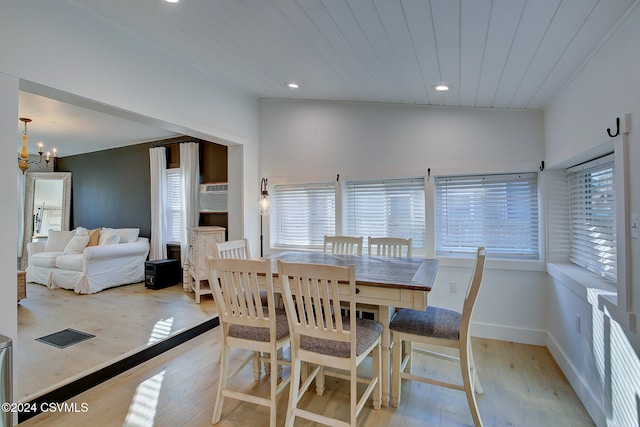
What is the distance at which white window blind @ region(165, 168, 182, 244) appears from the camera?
17.8 feet

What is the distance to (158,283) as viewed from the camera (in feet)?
16.1

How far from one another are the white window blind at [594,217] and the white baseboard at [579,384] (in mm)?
731

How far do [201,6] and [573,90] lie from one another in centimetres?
266

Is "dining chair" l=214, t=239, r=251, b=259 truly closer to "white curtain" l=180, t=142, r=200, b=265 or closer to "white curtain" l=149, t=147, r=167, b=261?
"white curtain" l=180, t=142, r=200, b=265

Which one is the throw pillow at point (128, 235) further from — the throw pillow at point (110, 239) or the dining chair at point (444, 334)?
the dining chair at point (444, 334)

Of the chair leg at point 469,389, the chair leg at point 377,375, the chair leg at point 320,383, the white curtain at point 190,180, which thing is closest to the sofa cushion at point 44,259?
the white curtain at point 190,180

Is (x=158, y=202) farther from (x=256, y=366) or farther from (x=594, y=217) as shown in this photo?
(x=594, y=217)

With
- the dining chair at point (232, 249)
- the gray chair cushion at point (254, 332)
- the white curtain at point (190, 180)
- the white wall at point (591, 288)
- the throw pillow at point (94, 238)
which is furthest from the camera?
the throw pillow at point (94, 238)

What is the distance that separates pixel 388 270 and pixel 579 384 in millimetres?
1506

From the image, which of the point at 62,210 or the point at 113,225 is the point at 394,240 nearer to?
the point at 113,225

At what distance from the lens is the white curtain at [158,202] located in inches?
212

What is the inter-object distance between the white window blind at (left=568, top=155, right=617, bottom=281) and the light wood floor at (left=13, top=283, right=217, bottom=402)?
371cm

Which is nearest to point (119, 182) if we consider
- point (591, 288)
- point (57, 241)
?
point (57, 241)

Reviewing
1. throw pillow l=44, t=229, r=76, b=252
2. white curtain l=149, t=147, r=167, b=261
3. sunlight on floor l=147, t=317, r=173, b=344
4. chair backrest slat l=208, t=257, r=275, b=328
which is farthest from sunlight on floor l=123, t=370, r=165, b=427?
throw pillow l=44, t=229, r=76, b=252
